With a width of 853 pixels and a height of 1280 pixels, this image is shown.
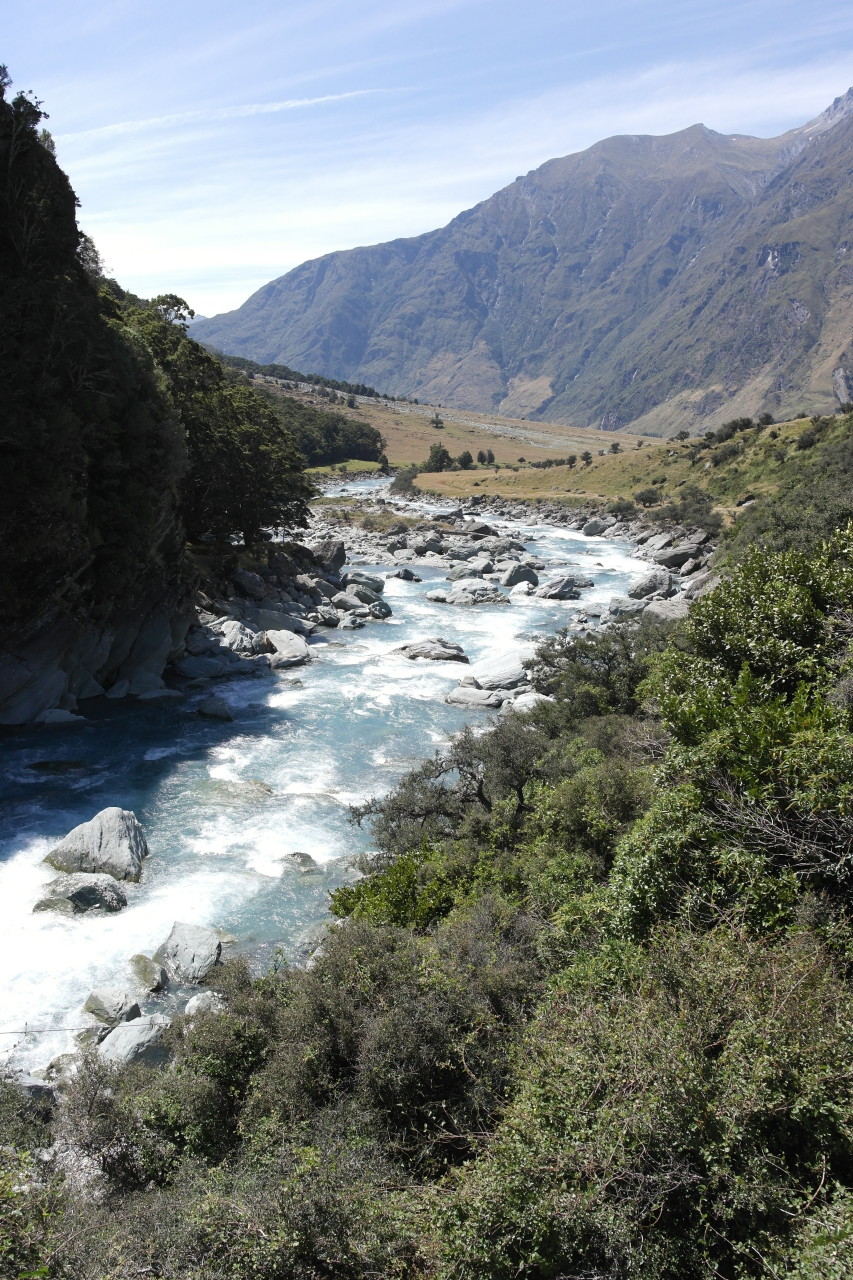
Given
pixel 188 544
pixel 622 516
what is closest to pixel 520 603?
pixel 188 544

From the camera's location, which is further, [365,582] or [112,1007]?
[365,582]

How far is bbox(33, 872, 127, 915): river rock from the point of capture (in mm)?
17484

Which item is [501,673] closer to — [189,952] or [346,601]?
[346,601]

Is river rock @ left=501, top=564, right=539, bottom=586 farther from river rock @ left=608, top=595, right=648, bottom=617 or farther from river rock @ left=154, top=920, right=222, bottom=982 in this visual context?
river rock @ left=154, top=920, right=222, bottom=982

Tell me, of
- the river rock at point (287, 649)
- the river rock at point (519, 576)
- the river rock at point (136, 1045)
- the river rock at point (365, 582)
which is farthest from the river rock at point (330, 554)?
the river rock at point (136, 1045)

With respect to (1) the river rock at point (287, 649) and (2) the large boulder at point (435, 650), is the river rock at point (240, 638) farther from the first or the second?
(2) the large boulder at point (435, 650)

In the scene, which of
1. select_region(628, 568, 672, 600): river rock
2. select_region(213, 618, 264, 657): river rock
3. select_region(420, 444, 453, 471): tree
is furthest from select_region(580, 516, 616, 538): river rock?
select_region(420, 444, 453, 471): tree

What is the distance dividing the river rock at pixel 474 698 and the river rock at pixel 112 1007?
740 inches

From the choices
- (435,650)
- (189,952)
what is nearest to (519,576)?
(435,650)

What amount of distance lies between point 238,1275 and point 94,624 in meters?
27.7

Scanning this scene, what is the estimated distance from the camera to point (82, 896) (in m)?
17.6

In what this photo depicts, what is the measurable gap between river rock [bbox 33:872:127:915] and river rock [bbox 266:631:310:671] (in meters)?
19.6

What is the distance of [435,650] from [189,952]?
23580 mm

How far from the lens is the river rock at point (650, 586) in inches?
1969
